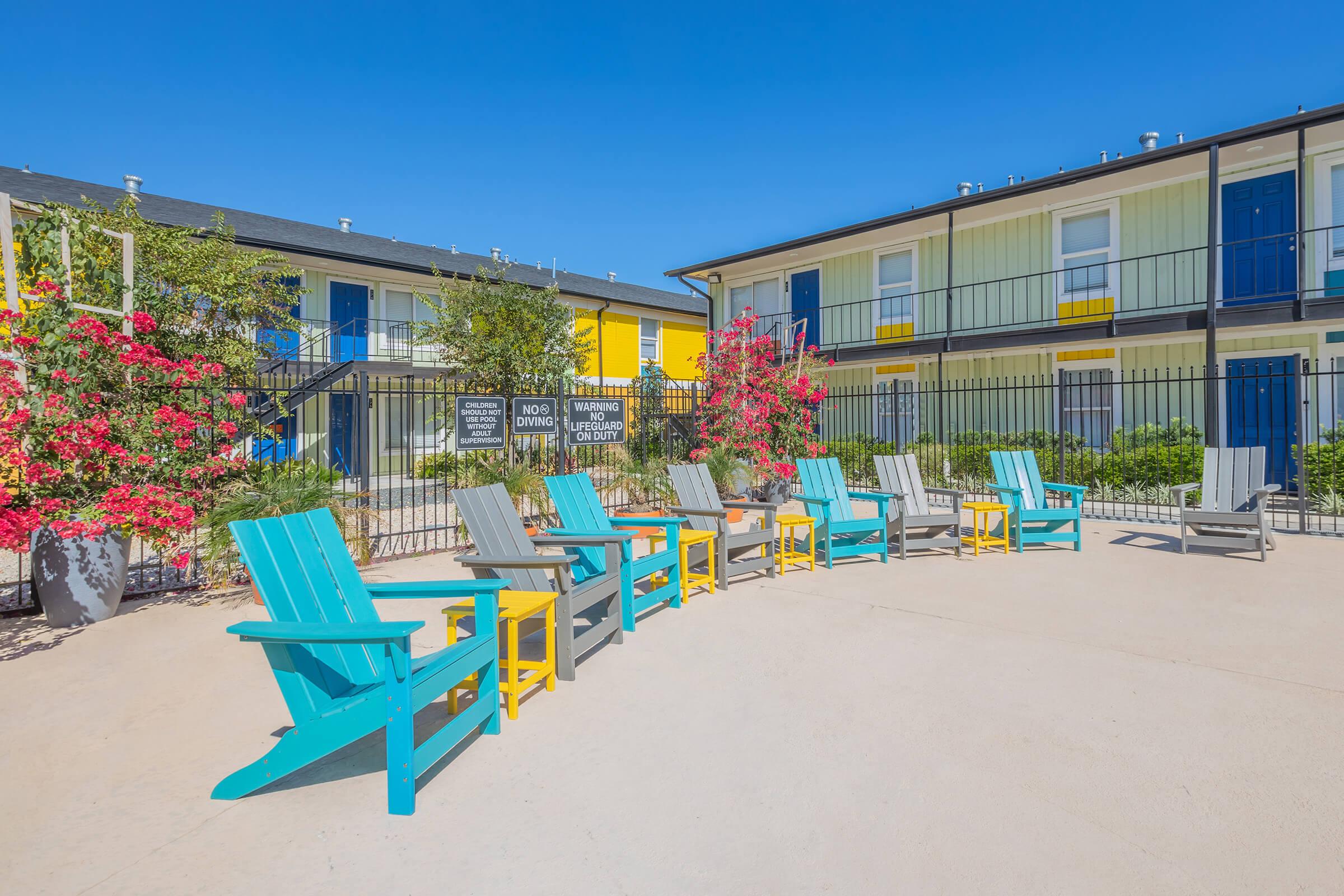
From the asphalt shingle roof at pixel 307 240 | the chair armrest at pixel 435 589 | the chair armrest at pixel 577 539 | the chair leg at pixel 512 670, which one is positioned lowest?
the chair leg at pixel 512 670

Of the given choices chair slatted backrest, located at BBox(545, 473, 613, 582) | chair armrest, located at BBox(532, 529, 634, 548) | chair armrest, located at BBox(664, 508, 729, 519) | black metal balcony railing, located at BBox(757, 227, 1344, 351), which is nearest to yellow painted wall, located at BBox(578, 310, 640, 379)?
black metal balcony railing, located at BBox(757, 227, 1344, 351)

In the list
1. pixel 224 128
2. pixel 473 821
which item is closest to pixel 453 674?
pixel 473 821

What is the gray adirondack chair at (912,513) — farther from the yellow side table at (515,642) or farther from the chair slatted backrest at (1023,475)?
the yellow side table at (515,642)

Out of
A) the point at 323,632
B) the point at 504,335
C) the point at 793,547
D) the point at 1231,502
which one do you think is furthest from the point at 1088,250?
the point at 323,632

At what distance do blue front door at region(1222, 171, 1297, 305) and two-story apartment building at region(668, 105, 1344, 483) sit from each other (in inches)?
1.0

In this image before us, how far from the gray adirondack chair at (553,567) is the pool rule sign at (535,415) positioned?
155 inches

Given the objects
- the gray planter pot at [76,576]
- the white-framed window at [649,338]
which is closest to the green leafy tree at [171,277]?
the gray planter pot at [76,576]

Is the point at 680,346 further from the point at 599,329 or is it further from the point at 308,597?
the point at 308,597

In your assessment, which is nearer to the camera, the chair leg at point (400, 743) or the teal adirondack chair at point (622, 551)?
the chair leg at point (400, 743)

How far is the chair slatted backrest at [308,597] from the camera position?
2.34 meters

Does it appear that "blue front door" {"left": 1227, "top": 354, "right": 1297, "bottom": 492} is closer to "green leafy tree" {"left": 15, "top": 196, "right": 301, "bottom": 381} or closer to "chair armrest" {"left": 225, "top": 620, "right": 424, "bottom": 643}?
"chair armrest" {"left": 225, "top": 620, "right": 424, "bottom": 643}

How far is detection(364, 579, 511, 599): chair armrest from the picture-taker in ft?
9.31

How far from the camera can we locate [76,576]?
14.9 ft

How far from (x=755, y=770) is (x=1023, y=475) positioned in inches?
247
